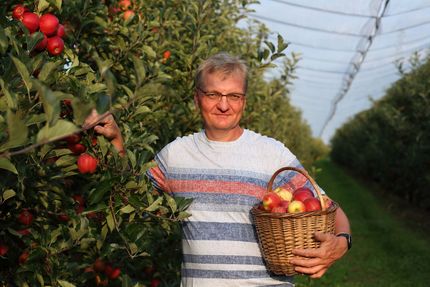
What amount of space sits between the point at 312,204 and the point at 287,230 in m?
0.12

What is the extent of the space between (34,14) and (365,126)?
60.8 feet

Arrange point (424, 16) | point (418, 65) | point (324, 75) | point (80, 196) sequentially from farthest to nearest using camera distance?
1. point (324, 75)
2. point (418, 65)
3. point (424, 16)
4. point (80, 196)

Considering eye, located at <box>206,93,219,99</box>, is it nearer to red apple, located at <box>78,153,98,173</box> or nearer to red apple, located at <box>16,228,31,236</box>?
red apple, located at <box>78,153,98,173</box>

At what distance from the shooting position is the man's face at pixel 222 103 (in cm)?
204

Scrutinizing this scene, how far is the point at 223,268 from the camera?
199cm

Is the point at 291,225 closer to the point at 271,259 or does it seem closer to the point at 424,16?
the point at 271,259

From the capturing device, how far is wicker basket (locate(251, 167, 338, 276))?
1.84m

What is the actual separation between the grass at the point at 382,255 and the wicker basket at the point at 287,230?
2514mm

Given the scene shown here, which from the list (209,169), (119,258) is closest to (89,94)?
(209,169)

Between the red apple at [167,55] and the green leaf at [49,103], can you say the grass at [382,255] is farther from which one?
the green leaf at [49,103]

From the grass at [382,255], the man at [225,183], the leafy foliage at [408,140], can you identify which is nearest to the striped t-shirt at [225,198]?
the man at [225,183]

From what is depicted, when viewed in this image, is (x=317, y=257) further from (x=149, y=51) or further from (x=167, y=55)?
(x=167, y=55)

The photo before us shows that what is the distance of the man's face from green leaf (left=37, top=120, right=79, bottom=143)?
3.86ft

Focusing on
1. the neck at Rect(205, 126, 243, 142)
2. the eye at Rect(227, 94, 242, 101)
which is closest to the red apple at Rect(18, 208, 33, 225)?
the neck at Rect(205, 126, 243, 142)
